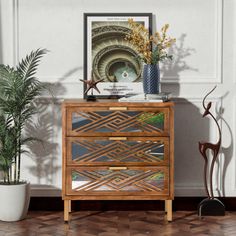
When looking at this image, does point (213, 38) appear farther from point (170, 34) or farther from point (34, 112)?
point (34, 112)

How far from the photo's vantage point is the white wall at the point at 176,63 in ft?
18.0

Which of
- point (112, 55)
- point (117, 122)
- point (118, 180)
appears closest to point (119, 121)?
point (117, 122)

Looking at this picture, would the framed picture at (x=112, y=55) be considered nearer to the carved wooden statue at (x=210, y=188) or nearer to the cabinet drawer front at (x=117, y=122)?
the cabinet drawer front at (x=117, y=122)

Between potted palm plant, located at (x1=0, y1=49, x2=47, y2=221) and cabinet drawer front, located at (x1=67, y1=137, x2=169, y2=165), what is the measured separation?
1.54 feet

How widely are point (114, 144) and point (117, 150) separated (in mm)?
52

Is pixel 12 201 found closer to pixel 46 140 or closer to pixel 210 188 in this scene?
pixel 46 140

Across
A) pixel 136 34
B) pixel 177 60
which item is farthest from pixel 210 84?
pixel 136 34

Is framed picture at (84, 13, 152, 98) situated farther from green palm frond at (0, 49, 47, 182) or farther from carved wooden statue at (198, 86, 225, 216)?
carved wooden statue at (198, 86, 225, 216)

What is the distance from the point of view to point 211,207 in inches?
211

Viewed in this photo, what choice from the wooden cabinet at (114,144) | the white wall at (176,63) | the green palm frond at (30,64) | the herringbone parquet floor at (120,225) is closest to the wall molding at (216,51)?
the white wall at (176,63)

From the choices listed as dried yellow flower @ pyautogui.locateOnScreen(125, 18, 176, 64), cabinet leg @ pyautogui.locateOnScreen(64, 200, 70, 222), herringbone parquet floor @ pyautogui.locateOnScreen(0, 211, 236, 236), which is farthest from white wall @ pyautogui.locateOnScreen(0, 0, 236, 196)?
cabinet leg @ pyautogui.locateOnScreen(64, 200, 70, 222)

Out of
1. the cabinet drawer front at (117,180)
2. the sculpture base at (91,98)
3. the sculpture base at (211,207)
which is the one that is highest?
the sculpture base at (91,98)

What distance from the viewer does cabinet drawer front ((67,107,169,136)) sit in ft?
16.5

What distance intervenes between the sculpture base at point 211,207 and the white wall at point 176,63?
0.23 metres
